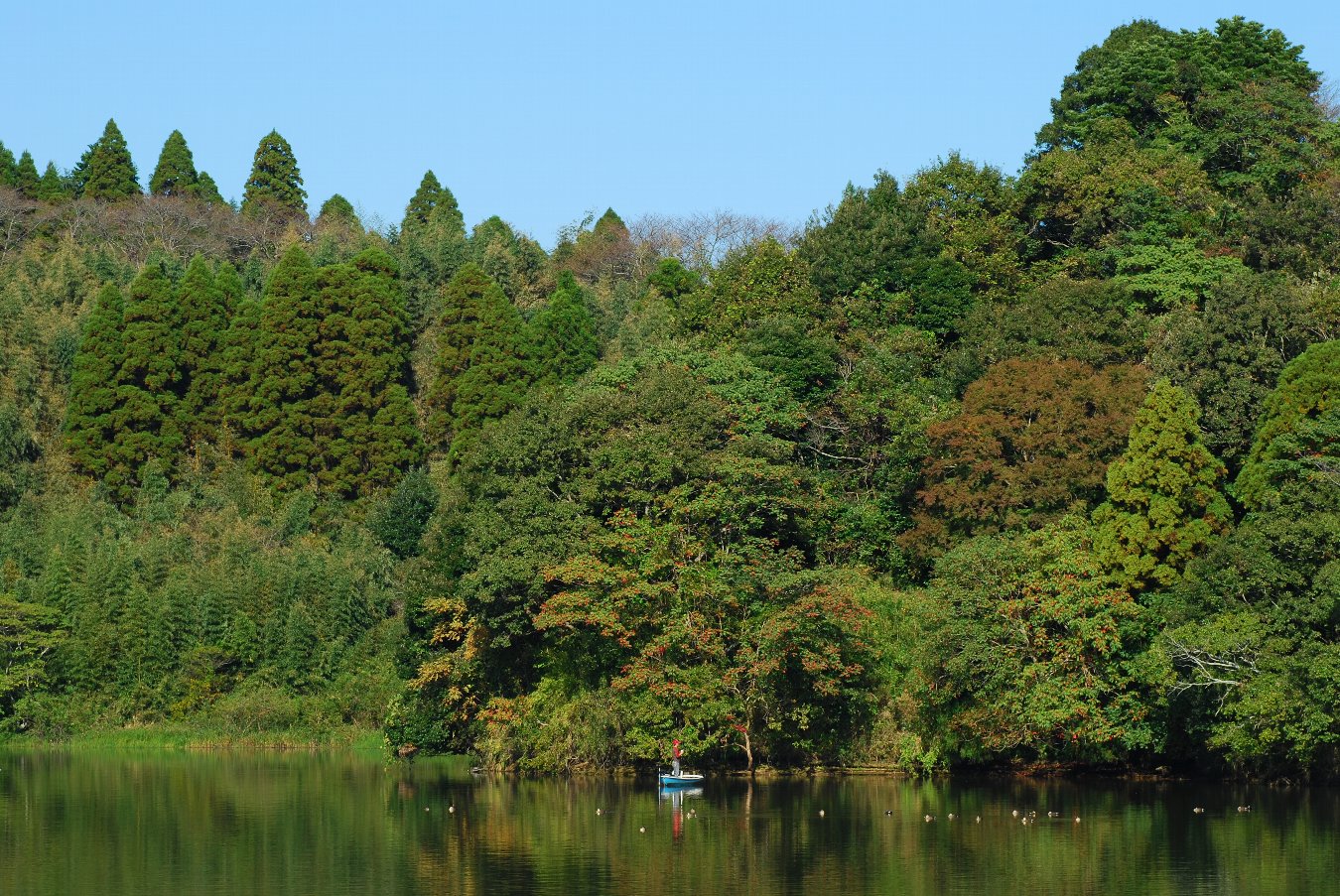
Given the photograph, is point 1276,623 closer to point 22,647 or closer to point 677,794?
point 677,794

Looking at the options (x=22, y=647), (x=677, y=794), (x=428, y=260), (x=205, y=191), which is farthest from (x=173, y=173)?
(x=677, y=794)

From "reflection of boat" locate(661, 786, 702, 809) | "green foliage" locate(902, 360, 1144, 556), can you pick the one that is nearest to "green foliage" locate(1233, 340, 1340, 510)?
"green foliage" locate(902, 360, 1144, 556)

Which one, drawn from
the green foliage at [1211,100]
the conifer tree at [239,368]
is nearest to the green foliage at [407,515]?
the conifer tree at [239,368]

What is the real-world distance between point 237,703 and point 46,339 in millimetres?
22483

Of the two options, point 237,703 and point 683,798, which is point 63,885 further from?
point 237,703

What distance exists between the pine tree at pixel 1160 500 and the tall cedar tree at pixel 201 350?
39325 mm

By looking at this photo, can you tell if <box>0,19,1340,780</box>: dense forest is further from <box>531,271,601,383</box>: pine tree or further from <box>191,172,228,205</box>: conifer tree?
<box>191,172,228,205</box>: conifer tree

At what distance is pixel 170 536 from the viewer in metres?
60.4

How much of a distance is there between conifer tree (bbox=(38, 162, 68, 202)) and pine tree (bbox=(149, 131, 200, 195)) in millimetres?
5291

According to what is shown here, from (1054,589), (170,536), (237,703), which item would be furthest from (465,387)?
(1054,589)

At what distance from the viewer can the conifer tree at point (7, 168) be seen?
89000mm

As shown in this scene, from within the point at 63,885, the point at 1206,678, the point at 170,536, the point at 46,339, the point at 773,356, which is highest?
the point at 46,339

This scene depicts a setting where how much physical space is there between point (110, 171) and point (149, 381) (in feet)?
97.7

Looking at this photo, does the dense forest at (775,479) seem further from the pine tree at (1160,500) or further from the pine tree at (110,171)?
the pine tree at (110,171)
